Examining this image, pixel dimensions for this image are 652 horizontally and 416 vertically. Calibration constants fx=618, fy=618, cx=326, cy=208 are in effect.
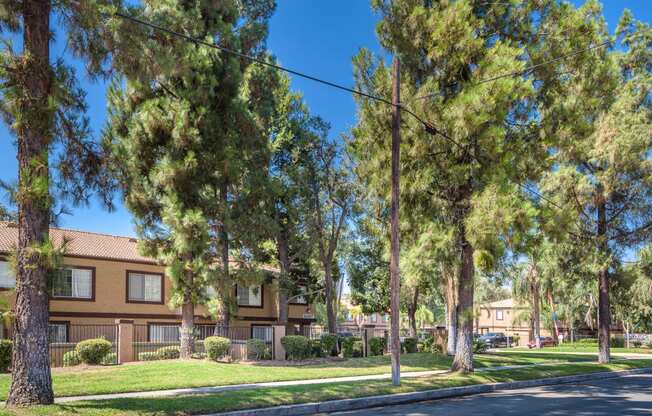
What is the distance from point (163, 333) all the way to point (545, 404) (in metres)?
23.9

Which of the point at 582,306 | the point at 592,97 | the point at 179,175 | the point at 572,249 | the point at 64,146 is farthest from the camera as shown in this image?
the point at 582,306

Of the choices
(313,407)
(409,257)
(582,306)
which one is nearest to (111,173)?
(313,407)

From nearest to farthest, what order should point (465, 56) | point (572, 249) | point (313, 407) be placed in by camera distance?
point (313, 407), point (465, 56), point (572, 249)

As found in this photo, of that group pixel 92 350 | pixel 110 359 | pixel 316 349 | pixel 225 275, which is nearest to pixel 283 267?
pixel 316 349

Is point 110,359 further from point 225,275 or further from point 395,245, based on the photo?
point 395,245

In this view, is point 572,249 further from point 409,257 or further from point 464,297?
point 409,257

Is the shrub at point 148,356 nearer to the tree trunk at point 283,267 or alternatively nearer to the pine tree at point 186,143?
the pine tree at point 186,143

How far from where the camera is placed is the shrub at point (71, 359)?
21609mm

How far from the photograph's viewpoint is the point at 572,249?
89.7 ft

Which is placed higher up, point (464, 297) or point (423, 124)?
point (423, 124)

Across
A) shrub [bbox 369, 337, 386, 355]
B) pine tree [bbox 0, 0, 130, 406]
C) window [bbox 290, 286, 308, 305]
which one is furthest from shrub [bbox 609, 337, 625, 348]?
pine tree [bbox 0, 0, 130, 406]

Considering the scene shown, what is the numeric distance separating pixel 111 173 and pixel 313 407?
6.61m

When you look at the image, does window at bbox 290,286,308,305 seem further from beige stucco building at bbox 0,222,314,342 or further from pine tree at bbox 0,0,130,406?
pine tree at bbox 0,0,130,406

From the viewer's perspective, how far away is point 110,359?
2267cm
